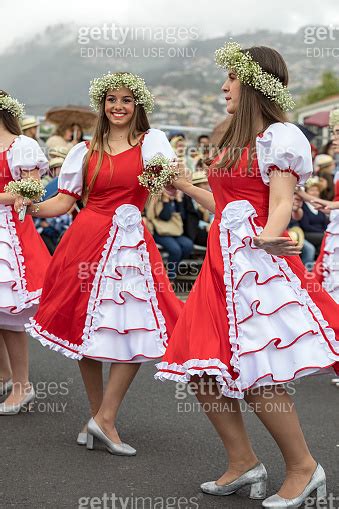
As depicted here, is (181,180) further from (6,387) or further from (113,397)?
(6,387)

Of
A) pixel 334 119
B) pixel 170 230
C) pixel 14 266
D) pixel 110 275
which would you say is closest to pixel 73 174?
pixel 110 275

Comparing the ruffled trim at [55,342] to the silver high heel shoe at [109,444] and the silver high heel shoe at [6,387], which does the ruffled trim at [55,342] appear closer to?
the silver high heel shoe at [109,444]

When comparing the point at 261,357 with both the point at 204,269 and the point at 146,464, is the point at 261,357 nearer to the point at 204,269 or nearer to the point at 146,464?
the point at 204,269

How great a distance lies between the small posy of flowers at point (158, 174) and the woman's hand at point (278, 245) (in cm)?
110

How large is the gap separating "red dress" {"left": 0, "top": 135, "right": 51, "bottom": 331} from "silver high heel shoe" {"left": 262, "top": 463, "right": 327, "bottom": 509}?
96.6 inches

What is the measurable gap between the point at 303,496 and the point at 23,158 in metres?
3.04

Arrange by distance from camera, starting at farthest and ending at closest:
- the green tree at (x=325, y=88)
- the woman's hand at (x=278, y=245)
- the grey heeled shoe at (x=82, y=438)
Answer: the green tree at (x=325, y=88), the grey heeled shoe at (x=82, y=438), the woman's hand at (x=278, y=245)

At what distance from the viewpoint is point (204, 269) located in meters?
4.48

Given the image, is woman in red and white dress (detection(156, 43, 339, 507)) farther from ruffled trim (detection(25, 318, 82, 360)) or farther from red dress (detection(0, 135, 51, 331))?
red dress (detection(0, 135, 51, 331))

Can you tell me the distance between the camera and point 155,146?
5383 millimetres

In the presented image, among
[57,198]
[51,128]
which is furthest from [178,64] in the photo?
[57,198]

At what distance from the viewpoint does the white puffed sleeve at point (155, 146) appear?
17.5 ft

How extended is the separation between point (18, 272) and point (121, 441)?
138cm

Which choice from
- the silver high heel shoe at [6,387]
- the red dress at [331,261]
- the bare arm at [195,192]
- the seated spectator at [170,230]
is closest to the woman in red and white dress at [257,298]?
the bare arm at [195,192]
